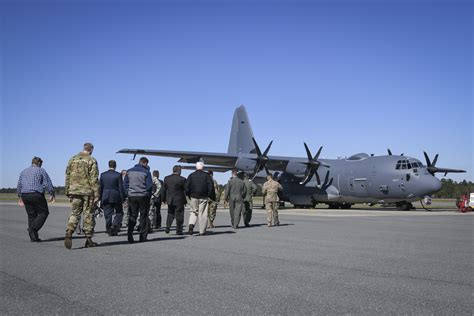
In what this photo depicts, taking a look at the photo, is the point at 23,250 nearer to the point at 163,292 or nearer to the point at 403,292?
the point at 163,292

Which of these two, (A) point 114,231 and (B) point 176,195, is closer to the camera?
(A) point 114,231

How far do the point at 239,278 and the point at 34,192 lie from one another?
256 inches

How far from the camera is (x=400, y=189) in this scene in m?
27.2

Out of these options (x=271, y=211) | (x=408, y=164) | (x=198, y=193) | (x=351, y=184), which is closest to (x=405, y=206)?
(x=351, y=184)

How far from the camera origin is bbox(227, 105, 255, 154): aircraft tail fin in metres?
40.6

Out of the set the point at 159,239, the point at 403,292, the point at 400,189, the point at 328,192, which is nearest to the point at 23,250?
the point at 159,239

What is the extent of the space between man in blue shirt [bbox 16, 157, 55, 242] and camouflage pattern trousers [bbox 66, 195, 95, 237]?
4.89 ft

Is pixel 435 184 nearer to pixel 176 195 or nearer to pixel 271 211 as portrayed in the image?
pixel 271 211

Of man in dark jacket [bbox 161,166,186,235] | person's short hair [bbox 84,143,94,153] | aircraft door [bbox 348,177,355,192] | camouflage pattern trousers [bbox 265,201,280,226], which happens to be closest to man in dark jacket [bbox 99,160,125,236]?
man in dark jacket [bbox 161,166,186,235]

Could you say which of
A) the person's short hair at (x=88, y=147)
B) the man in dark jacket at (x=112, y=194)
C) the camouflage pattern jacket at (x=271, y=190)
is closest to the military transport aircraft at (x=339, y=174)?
the camouflage pattern jacket at (x=271, y=190)

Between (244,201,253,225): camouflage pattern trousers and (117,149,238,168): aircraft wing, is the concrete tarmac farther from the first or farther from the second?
(117,149,238,168): aircraft wing

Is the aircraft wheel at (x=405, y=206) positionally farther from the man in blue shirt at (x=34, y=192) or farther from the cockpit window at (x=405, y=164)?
the man in blue shirt at (x=34, y=192)

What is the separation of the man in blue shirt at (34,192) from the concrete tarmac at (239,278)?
2.21ft

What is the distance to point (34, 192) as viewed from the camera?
34.2ft
